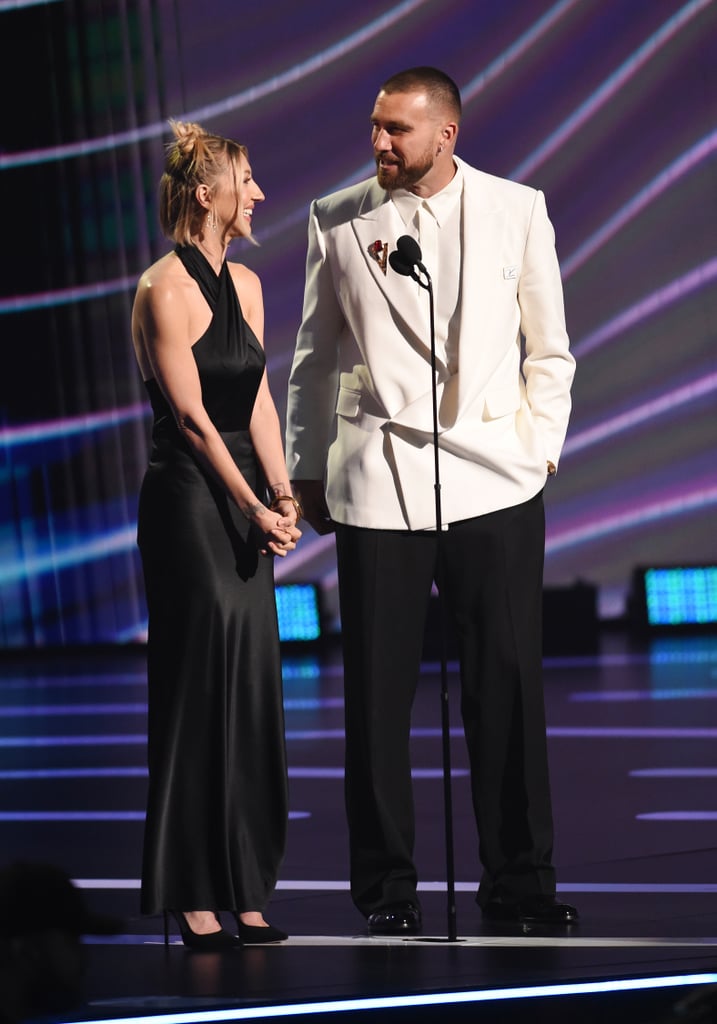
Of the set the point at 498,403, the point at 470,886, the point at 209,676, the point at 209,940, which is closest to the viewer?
the point at 209,940

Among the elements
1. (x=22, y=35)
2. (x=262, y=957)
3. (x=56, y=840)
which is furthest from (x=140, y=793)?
(x=22, y=35)

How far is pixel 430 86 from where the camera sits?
2.85 meters

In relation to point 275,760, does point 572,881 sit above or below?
below

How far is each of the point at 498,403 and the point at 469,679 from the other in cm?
49

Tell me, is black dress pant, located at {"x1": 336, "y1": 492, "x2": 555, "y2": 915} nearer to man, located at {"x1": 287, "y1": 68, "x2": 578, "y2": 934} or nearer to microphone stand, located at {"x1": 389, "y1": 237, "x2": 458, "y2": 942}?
man, located at {"x1": 287, "y1": 68, "x2": 578, "y2": 934}

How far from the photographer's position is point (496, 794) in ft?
9.71

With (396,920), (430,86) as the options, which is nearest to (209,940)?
(396,920)

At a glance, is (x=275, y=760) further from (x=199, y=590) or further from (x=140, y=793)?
(x=140, y=793)

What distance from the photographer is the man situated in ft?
9.58

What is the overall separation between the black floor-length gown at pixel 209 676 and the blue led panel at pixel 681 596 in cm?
607

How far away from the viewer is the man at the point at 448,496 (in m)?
2.92

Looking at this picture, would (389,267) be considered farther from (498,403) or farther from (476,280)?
(498,403)

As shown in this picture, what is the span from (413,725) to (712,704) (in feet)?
3.47

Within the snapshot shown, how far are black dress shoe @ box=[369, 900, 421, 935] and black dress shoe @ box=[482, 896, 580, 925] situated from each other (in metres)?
0.14
